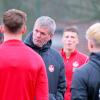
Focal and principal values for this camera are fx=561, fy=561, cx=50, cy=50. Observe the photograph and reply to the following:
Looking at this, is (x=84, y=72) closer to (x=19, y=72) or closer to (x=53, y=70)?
(x=19, y=72)

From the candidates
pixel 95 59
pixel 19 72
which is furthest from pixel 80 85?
pixel 19 72

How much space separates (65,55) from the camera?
28.5 feet

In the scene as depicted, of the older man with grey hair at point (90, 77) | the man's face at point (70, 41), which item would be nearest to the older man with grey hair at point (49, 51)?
the older man with grey hair at point (90, 77)

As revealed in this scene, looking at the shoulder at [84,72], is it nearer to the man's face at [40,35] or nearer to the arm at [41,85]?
the arm at [41,85]

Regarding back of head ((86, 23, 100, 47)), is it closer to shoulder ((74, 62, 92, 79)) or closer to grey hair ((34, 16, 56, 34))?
shoulder ((74, 62, 92, 79))

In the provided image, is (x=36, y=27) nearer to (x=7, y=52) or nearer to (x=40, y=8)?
(x=7, y=52)

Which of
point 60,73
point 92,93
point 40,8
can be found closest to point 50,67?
point 60,73

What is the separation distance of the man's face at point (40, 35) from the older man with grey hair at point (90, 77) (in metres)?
1.30

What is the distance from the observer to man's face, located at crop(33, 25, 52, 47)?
21.8 ft

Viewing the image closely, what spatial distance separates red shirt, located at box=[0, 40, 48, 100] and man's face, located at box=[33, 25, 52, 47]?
52.3 inches

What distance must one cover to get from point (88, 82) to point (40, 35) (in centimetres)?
148

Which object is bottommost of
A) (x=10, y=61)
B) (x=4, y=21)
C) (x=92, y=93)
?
(x=92, y=93)

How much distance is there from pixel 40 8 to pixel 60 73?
11.4 metres

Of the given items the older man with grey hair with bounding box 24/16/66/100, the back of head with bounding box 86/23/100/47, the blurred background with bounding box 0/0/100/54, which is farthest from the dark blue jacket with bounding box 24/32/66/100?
the blurred background with bounding box 0/0/100/54
